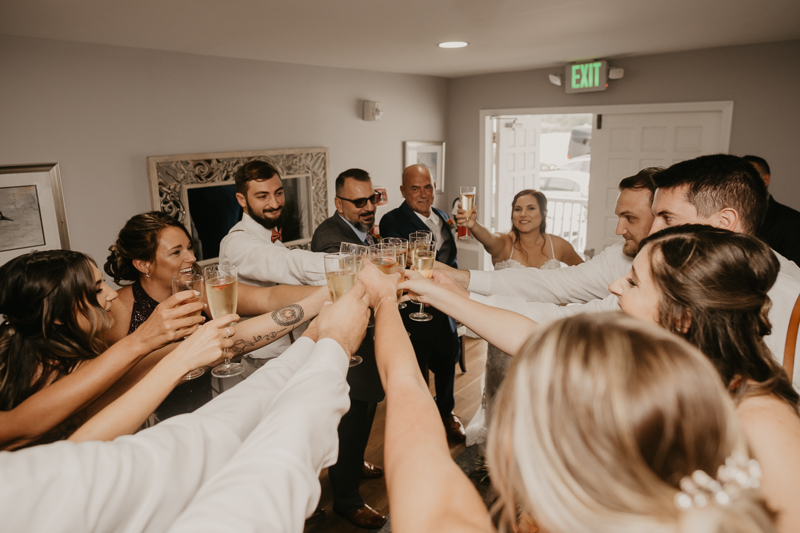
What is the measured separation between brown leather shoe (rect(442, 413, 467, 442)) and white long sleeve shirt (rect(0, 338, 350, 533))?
2.63m

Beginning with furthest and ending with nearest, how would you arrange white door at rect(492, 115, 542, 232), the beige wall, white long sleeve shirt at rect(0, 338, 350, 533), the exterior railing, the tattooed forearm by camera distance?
the exterior railing → white door at rect(492, 115, 542, 232) → the beige wall → the tattooed forearm → white long sleeve shirt at rect(0, 338, 350, 533)

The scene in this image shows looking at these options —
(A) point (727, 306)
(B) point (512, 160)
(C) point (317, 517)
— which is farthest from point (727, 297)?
(B) point (512, 160)

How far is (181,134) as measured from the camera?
404 centimetres

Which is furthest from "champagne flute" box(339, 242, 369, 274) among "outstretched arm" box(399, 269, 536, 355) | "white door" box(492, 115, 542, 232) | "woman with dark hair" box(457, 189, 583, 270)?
"white door" box(492, 115, 542, 232)

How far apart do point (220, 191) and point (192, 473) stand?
3858 millimetres

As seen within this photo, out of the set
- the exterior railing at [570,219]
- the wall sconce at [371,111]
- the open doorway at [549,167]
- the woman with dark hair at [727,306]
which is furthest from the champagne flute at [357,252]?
the exterior railing at [570,219]

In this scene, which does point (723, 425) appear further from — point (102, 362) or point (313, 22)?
point (313, 22)

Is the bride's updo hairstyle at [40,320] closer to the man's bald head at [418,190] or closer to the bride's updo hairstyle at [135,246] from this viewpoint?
the bride's updo hairstyle at [135,246]

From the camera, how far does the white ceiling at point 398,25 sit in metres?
2.58

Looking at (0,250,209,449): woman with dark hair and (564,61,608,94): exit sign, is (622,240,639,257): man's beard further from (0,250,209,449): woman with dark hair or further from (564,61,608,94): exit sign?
(564,61,608,94): exit sign

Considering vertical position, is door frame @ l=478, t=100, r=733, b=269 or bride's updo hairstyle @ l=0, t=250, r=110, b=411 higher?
door frame @ l=478, t=100, r=733, b=269

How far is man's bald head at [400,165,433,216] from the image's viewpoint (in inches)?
155

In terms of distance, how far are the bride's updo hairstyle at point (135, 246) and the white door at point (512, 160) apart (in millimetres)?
5281

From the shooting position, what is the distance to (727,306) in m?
1.03
